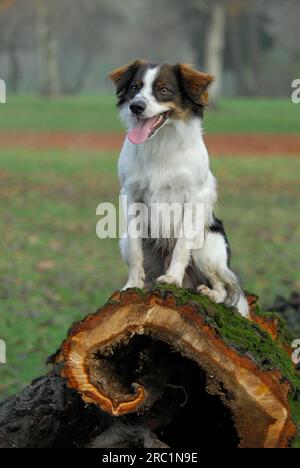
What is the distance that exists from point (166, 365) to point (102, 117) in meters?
36.8

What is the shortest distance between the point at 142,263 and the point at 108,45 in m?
82.7

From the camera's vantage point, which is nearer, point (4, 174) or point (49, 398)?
point (49, 398)

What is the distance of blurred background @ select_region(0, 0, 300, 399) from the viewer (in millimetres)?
10906

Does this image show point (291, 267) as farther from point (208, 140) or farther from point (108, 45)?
point (108, 45)

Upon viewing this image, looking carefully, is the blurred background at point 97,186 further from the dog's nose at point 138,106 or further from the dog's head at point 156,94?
the dog's nose at point 138,106

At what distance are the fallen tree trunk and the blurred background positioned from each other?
326 cm

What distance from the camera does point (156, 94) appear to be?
523cm

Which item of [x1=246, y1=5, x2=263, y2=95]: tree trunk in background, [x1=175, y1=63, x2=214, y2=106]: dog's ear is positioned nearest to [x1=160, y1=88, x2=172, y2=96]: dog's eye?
[x1=175, y1=63, x2=214, y2=106]: dog's ear

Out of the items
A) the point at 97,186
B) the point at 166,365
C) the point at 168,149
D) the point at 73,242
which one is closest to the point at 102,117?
the point at 97,186

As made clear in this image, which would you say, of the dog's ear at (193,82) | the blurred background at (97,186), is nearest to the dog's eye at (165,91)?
Result: the dog's ear at (193,82)

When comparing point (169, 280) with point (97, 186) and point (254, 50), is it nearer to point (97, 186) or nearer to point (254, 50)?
point (97, 186)

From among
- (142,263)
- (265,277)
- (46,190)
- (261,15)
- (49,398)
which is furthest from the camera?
(261,15)

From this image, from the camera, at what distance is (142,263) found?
567 centimetres

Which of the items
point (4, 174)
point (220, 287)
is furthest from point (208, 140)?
point (220, 287)
